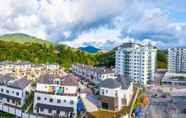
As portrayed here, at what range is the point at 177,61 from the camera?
6375cm

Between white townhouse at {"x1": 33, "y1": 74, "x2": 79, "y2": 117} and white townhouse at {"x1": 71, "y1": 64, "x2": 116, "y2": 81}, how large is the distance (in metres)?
13.3

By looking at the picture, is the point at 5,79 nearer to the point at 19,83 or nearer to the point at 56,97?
the point at 19,83

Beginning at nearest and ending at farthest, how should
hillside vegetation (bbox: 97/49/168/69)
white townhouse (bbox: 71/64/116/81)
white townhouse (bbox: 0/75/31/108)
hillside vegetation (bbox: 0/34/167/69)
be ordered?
1. white townhouse (bbox: 0/75/31/108)
2. white townhouse (bbox: 71/64/116/81)
3. hillside vegetation (bbox: 0/34/167/69)
4. hillside vegetation (bbox: 97/49/168/69)

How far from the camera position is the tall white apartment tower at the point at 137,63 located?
5334 centimetres

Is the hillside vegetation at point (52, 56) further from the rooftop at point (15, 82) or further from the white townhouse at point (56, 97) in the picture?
the white townhouse at point (56, 97)

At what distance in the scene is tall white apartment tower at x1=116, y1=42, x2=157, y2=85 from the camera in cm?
5334

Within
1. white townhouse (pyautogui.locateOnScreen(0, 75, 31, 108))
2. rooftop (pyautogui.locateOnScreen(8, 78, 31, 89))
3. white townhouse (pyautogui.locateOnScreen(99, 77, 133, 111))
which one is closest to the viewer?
white townhouse (pyautogui.locateOnScreen(99, 77, 133, 111))

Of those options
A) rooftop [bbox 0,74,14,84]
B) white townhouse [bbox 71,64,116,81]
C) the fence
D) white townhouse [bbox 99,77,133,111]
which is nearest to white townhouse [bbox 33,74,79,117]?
the fence

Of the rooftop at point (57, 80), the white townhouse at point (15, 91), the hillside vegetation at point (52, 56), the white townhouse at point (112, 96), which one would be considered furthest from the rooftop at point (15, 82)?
the hillside vegetation at point (52, 56)

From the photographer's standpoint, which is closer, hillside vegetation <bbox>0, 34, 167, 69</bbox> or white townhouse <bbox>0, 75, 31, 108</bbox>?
white townhouse <bbox>0, 75, 31, 108</bbox>

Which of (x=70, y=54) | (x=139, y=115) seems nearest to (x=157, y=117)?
(x=139, y=115)

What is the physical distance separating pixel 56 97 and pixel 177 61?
129 feet

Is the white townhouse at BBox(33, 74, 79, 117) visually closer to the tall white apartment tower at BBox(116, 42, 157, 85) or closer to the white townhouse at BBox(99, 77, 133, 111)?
the white townhouse at BBox(99, 77, 133, 111)

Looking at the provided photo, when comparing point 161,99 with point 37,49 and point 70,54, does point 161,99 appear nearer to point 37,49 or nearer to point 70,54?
point 70,54
